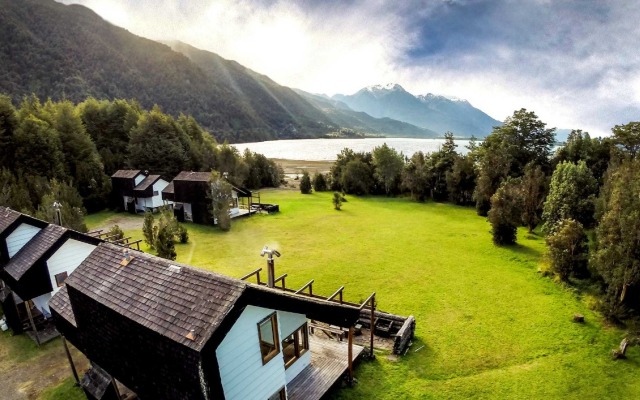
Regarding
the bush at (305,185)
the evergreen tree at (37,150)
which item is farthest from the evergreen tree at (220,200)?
the bush at (305,185)

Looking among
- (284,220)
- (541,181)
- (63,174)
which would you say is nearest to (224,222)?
(284,220)

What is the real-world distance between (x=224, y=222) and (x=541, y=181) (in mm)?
34086

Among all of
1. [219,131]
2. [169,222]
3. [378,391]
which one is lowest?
[378,391]

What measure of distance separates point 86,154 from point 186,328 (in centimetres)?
5108

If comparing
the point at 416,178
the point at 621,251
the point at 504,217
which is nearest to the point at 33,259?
the point at 621,251

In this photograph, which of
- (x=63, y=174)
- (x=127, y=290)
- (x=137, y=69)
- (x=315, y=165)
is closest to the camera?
(x=127, y=290)

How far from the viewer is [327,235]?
3259cm

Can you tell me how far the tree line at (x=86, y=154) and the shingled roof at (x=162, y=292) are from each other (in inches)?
759

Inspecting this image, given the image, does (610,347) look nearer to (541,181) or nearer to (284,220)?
(541,181)

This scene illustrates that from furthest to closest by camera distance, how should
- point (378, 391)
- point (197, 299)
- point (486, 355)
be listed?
point (486, 355), point (378, 391), point (197, 299)

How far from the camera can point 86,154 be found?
46562 millimetres

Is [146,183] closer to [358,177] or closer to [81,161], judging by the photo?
[81,161]

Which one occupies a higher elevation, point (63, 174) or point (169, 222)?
point (63, 174)

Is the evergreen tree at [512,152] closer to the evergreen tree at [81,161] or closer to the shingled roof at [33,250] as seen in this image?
the shingled roof at [33,250]
